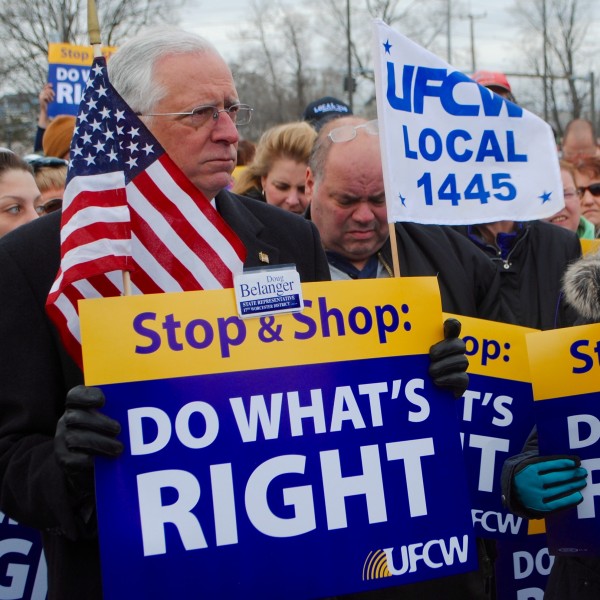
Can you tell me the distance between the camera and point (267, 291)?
2221 mm

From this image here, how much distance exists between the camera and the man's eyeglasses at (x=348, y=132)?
338cm

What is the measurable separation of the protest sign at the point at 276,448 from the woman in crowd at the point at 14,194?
203 centimetres

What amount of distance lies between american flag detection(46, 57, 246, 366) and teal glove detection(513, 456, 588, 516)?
41.2 inches

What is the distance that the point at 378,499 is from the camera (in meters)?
2.23

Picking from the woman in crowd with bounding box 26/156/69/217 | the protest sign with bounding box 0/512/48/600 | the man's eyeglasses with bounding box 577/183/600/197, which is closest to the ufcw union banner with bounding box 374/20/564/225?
the protest sign with bounding box 0/512/48/600

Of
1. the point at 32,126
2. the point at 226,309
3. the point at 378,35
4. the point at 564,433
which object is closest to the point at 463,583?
the point at 564,433

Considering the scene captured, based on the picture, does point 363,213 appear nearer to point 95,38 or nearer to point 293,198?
point 95,38

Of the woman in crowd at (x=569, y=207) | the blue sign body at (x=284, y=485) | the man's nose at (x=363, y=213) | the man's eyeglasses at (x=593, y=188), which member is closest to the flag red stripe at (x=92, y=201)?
the blue sign body at (x=284, y=485)

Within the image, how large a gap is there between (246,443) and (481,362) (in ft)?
4.29

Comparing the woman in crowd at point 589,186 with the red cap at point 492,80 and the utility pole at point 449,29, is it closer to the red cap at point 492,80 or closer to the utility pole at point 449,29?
the red cap at point 492,80

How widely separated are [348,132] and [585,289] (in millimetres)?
1098

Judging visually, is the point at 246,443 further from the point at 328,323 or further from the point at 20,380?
the point at 20,380

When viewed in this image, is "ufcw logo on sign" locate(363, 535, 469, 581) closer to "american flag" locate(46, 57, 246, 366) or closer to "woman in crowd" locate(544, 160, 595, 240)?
"american flag" locate(46, 57, 246, 366)

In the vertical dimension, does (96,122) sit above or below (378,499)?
above
